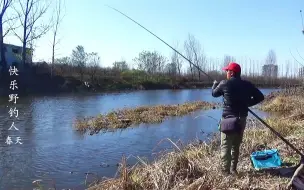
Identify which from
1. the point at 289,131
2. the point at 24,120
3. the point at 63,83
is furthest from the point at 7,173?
the point at 63,83

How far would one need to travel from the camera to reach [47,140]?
11422mm

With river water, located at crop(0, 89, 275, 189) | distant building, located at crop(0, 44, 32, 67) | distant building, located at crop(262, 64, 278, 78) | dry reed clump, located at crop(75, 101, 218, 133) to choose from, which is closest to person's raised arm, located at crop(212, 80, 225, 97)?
river water, located at crop(0, 89, 275, 189)

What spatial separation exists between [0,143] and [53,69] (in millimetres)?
28588

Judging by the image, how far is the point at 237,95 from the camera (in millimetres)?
4949

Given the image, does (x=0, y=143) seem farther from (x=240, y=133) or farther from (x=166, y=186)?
(x=240, y=133)

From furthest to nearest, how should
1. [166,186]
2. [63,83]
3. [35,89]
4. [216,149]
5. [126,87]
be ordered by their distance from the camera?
[126,87] → [63,83] → [35,89] → [216,149] → [166,186]

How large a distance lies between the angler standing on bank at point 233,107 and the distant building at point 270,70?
222 ft

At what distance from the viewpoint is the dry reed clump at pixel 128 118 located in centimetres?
1406

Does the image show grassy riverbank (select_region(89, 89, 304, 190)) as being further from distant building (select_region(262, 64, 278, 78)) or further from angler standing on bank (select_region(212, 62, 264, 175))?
distant building (select_region(262, 64, 278, 78))

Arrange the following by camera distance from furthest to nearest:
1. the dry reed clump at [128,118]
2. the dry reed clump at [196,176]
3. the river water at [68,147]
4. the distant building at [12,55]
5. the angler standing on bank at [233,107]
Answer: the distant building at [12,55]
the dry reed clump at [128,118]
the river water at [68,147]
the angler standing on bank at [233,107]
the dry reed clump at [196,176]

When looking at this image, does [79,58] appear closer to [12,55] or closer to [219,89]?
[12,55]

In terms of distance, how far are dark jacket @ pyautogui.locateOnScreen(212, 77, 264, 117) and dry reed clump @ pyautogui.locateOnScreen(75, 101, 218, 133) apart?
9122mm

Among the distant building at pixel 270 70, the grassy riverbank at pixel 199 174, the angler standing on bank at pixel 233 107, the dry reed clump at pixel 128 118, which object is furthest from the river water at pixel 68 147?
the distant building at pixel 270 70

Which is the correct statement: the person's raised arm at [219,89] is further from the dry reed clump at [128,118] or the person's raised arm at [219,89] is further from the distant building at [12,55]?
the distant building at [12,55]
